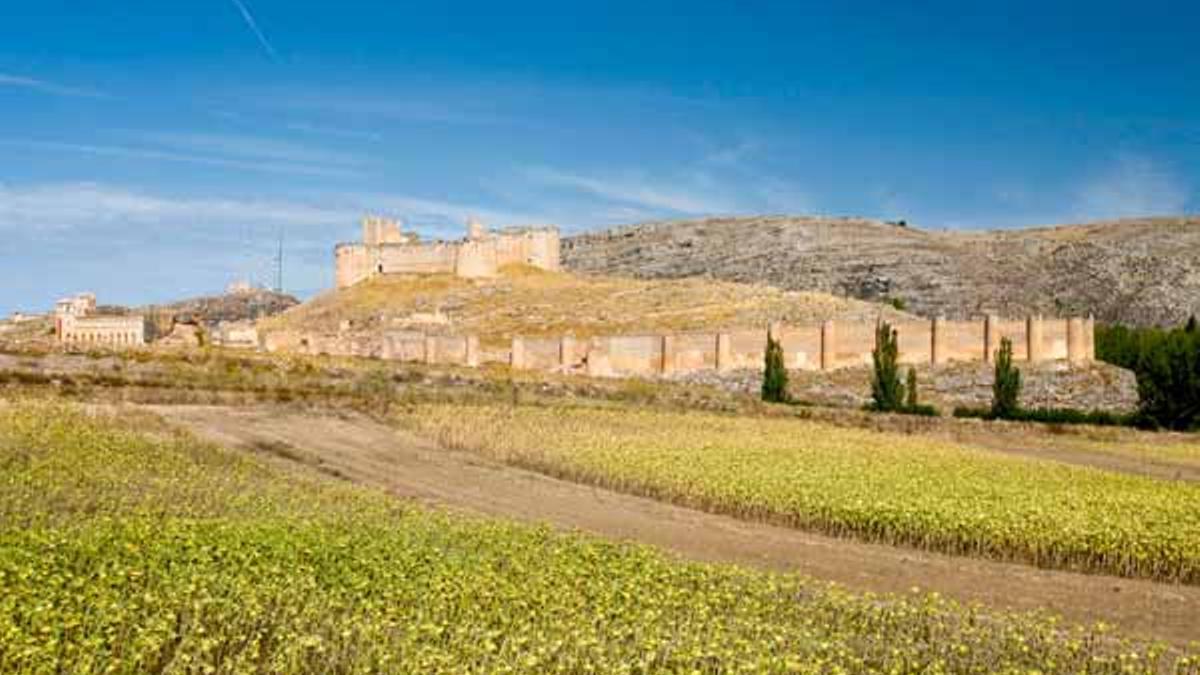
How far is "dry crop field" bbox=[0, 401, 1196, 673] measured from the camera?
9727mm

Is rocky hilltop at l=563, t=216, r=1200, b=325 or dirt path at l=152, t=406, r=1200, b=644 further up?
rocky hilltop at l=563, t=216, r=1200, b=325

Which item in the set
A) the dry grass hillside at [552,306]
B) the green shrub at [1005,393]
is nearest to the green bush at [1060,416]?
the green shrub at [1005,393]

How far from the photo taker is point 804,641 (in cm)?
1138

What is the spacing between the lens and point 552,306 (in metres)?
91.8

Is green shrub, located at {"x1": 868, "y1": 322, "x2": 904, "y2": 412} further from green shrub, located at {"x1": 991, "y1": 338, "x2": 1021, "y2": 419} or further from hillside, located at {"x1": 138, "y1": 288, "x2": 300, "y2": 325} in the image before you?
hillside, located at {"x1": 138, "y1": 288, "x2": 300, "y2": 325}

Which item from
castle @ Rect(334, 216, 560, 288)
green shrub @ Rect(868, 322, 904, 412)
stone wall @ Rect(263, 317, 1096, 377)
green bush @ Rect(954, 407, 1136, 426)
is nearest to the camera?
green bush @ Rect(954, 407, 1136, 426)

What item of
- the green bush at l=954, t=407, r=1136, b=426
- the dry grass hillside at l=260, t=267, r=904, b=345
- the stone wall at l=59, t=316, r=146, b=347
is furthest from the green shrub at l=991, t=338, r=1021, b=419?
the stone wall at l=59, t=316, r=146, b=347

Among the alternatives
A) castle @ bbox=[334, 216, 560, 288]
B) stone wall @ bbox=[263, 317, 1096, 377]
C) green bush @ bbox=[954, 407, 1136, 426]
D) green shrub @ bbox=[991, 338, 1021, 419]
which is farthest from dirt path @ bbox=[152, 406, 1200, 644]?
castle @ bbox=[334, 216, 560, 288]

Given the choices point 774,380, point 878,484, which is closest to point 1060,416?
point 774,380

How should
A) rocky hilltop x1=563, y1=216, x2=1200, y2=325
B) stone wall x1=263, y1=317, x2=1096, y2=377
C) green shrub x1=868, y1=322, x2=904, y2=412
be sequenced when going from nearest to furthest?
green shrub x1=868, y1=322, x2=904, y2=412
stone wall x1=263, y1=317, x2=1096, y2=377
rocky hilltop x1=563, y1=216, x2=1200, y2=325

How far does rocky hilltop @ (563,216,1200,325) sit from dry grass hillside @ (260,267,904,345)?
3672 cm

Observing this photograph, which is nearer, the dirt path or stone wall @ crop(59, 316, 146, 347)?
the dirt path

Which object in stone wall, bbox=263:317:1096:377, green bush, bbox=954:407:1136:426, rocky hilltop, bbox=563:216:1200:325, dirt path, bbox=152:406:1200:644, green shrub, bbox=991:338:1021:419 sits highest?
rocky hilltop, bbox=563:216:1200:325

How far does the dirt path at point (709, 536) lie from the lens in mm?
16094
